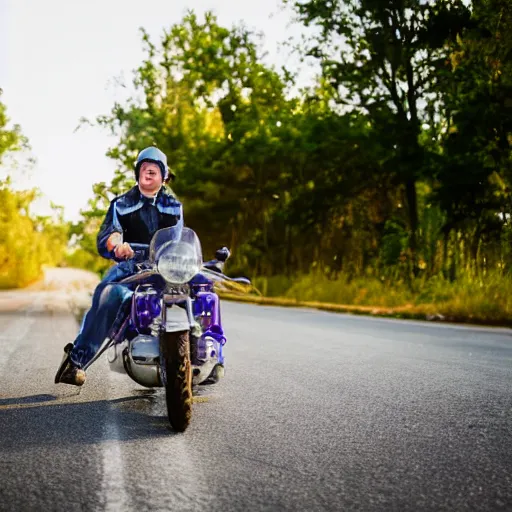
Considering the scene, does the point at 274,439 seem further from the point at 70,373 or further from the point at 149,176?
the point at 149,176

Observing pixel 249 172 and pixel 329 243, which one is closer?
pixel 329 243

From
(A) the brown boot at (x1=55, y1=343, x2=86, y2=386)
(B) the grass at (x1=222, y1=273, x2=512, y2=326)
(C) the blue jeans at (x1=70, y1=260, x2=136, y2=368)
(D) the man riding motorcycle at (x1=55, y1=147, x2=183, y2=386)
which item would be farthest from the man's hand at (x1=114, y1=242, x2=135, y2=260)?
(B) the grass at (x1=222, y1=273, x2=512, y2=326)

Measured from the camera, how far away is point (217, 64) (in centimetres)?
4706

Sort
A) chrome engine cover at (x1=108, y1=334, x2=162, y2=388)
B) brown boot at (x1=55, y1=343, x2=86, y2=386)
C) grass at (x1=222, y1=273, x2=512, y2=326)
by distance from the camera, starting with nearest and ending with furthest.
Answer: chrome engine cover at (x1=108, y1=334, x2=162, y2=388) → brown boot at (x1=55, y1=343, x2=86, y2=386) → grass at (x1=222, y1=273, x2=512, y2=326)

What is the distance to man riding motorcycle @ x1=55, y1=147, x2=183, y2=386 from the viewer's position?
6.04 metres

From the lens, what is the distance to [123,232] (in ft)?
20.4

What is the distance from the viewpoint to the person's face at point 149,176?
241 inches

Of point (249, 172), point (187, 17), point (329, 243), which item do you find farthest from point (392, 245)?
point (187, 17)

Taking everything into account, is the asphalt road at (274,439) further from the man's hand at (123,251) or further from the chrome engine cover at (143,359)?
the man's hand at (123,251)

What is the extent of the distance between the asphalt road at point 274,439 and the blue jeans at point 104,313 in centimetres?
46

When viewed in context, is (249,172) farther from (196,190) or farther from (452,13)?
(452,13)

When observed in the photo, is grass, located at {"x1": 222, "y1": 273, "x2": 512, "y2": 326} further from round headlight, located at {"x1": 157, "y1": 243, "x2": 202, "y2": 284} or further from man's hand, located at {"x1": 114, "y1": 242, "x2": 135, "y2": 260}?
round headlight, located at {"x1": 157, "y1": 243, "x2": 202, "y2": 284}

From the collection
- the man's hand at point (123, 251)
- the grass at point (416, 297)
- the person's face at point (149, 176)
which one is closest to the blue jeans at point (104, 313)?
the man's hand at point (123, 251)

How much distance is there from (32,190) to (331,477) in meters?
54.1
